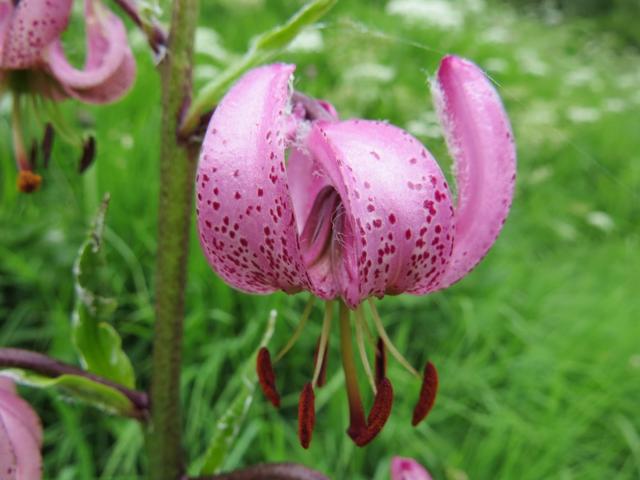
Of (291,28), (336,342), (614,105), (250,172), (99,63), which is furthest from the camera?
(614,105)

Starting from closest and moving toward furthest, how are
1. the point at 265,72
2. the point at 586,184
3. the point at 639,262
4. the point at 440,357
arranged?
1. the point at 265,72
2. the point at 440,357
3. the point at 639,262
4. the point at 586,184

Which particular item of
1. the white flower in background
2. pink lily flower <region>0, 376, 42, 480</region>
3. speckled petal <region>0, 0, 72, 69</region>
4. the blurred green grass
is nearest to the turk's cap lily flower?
speckled petal <region>0, 0, 72, 69</region>

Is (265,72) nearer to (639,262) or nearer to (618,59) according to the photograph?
(639,262)

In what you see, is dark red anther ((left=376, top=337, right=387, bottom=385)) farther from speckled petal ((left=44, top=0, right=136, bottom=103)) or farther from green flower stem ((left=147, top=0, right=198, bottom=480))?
speckled petal ((left=44, top=0, right=136, bottom=103))

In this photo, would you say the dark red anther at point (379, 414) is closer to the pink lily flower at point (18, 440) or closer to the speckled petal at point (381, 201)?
the speckled petal at point (381, 201)

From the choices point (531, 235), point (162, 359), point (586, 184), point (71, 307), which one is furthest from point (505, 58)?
point (162, 359)

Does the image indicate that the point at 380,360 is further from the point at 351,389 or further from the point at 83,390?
the point at 83,390

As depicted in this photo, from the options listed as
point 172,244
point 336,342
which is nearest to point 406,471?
point 172,244
